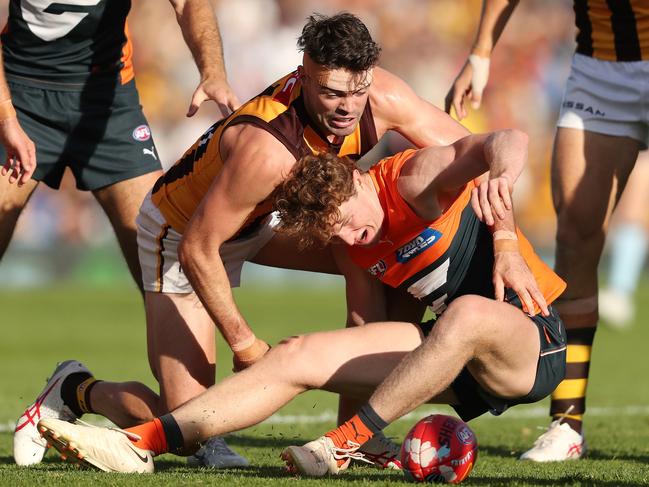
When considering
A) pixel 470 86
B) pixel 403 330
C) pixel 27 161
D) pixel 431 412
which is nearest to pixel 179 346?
pixel 27 161

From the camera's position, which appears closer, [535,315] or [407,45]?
[535,315]

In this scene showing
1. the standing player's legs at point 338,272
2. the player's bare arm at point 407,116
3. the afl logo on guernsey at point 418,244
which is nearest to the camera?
the afl logo on guernsey at point 418,244

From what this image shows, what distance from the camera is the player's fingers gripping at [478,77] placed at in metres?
6.52

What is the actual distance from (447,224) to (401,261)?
0.26m

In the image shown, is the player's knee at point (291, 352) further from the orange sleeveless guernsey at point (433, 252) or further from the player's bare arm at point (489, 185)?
the player's bare arm at point (489, 185)

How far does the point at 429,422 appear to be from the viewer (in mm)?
4820

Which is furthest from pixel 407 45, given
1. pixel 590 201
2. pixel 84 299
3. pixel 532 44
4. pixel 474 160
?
pixel 474 160

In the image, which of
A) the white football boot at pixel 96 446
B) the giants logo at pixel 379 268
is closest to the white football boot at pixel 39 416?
the white football boot at pixel 96 446

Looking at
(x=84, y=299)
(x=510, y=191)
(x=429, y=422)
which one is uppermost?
(x=510, y=191)

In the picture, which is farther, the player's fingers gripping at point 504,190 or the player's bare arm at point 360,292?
the player's bare arm at point 360,292

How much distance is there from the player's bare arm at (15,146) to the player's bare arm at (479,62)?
7.36ft

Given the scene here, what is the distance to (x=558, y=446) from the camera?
5.92 meters

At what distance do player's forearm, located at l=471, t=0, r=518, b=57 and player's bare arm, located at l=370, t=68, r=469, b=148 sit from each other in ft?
3.70

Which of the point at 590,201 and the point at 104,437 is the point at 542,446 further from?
the point at 104,437
